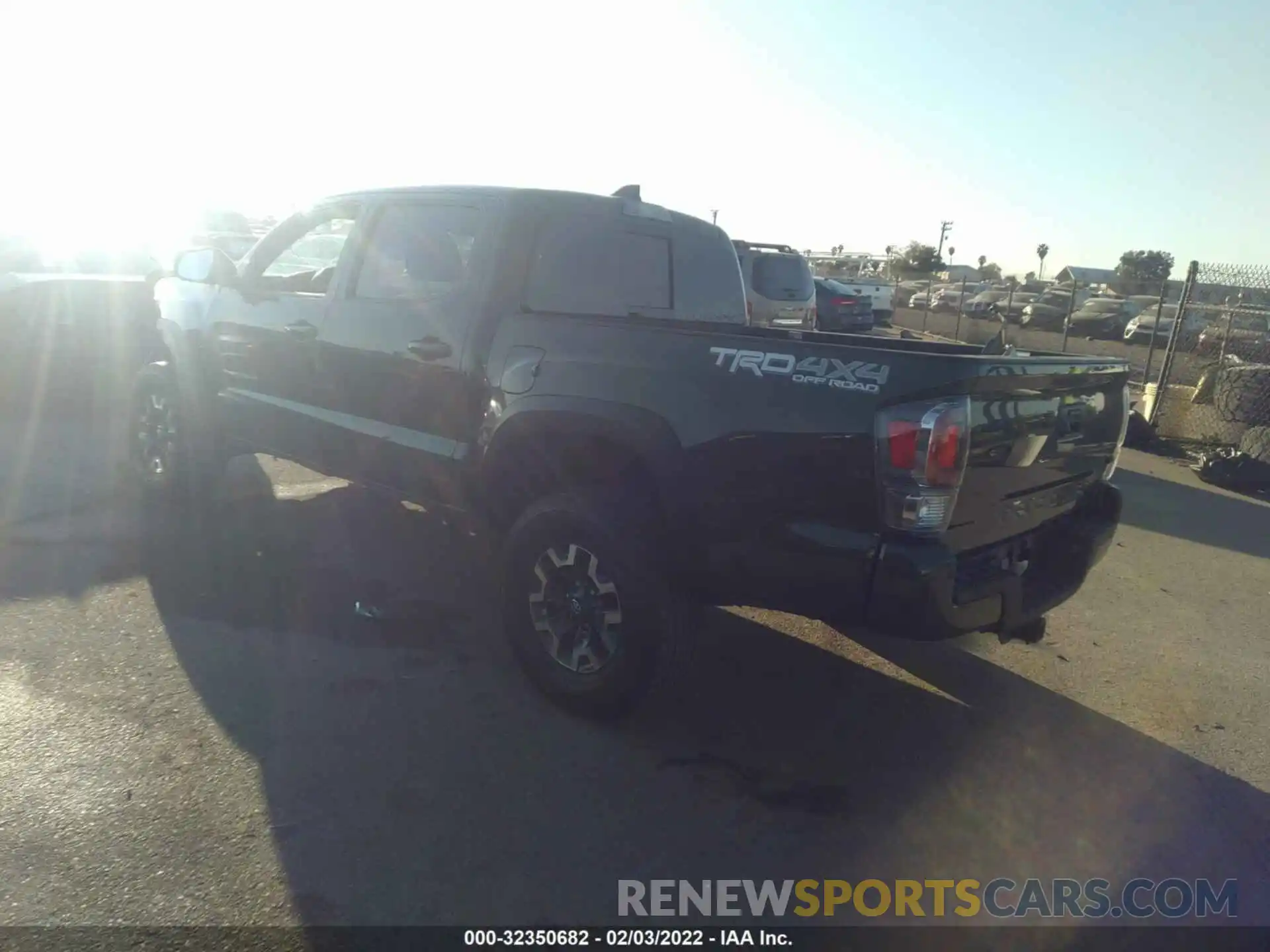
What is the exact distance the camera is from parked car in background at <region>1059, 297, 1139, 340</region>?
1277 inches

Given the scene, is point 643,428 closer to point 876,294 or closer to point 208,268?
point 208,268

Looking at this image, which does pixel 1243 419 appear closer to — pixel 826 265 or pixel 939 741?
pixel 939 741

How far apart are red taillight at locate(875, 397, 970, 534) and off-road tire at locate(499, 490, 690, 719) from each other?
0.92 meters

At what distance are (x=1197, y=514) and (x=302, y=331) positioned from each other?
728 centimetres

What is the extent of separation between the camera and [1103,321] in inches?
1287

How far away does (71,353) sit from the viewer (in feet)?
30.4

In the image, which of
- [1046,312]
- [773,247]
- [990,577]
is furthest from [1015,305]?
[990,577]

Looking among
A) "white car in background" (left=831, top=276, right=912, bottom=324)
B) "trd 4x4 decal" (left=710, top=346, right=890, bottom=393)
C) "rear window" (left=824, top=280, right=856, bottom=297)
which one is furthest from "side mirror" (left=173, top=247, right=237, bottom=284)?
"white car in background" (left=831, top=276, right=912, bottom=324)

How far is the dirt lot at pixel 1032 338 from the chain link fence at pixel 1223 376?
4.37 feet

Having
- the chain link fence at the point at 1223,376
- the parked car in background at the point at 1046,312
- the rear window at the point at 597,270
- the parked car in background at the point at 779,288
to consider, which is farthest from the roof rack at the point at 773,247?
the parked car in background at the point at 1046,312

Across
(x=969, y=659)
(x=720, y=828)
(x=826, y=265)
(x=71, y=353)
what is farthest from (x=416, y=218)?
(x=826, y=265)

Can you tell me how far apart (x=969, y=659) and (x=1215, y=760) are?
1159 mm

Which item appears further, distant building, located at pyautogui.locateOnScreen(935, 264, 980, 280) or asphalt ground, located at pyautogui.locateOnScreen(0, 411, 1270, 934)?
distant building, located at pyautogui.locateOnScreen(935, 264, 980, 280)

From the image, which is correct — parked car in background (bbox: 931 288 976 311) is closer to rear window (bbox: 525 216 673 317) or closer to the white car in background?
the white car in background
